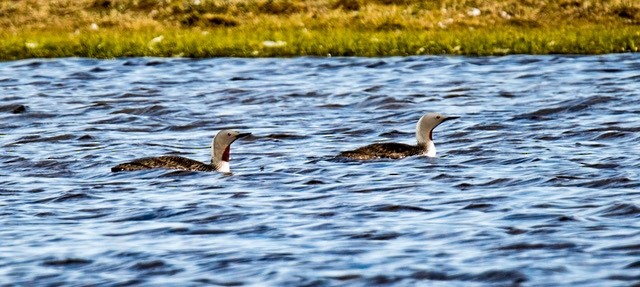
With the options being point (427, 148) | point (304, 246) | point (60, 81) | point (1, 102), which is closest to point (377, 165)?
point (427, 148)

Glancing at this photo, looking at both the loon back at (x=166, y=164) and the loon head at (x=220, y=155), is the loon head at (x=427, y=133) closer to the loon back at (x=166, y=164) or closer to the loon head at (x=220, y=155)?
the loon head at (x=220, y=155)

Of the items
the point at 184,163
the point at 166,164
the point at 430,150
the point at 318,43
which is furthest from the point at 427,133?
the point at 318,43

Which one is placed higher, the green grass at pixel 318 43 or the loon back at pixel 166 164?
the loon back at pixel 166 164

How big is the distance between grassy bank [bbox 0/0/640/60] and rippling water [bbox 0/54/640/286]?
61 cm

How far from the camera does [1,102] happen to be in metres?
32.6

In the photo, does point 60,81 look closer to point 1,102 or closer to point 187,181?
point 1,102

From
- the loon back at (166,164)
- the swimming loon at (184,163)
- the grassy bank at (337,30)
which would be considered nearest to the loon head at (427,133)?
the swimming loon at (184,163)

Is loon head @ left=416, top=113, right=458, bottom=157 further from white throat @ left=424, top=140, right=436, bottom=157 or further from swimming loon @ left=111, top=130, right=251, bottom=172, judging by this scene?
swimming loon @ left=111, top=130, right=251, bottom=172

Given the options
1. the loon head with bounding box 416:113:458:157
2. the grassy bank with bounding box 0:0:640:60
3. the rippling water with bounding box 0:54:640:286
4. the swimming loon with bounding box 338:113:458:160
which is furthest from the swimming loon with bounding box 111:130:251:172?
the grassy bank with bounding box 0:0:640:60

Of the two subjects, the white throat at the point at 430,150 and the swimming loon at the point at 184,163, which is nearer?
the swimming loon at the point at 184,163

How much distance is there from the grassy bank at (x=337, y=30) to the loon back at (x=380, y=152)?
14994mm

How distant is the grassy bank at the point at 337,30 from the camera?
3716 cm

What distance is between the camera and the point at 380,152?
21703mm

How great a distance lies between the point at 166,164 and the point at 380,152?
3137mm
